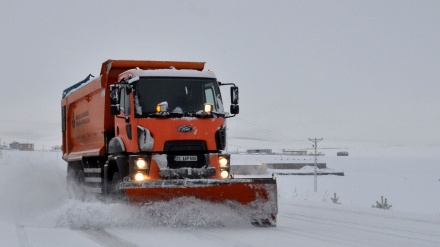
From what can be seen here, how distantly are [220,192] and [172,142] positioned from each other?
146cm

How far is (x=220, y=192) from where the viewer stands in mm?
10102

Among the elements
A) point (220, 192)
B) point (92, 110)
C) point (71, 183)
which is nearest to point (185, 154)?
point (220, 192)

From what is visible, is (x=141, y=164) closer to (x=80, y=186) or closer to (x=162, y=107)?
(x=162, y=107)

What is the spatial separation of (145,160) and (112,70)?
3033 millimetres

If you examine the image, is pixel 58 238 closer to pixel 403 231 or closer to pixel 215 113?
pixel 215 113

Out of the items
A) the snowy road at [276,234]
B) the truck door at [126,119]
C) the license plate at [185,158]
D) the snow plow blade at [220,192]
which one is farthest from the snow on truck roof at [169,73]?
the snowy road at [276,234]

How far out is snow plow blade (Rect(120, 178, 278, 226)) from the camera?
9945mm

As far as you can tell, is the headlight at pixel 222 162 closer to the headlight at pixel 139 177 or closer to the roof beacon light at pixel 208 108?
the roof beacon light at pixel 208 108

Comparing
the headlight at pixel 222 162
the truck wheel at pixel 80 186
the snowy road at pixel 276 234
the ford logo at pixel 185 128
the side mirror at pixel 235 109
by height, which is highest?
the side mirror at pixel 235 109

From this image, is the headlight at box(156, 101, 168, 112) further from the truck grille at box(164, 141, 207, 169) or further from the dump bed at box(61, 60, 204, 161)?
the dump bed at box(61, 60, 204, 161)

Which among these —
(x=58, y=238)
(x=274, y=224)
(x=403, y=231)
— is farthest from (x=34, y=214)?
(x=403, y=231)

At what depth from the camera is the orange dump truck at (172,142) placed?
10.1 metres

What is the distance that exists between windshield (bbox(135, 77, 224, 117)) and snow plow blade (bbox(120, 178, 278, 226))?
1684 millimetres

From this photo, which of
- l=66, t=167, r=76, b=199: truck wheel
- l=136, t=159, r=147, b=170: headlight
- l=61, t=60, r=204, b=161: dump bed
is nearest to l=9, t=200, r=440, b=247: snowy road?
l=136, t=159, r=147, b=170: headlight
